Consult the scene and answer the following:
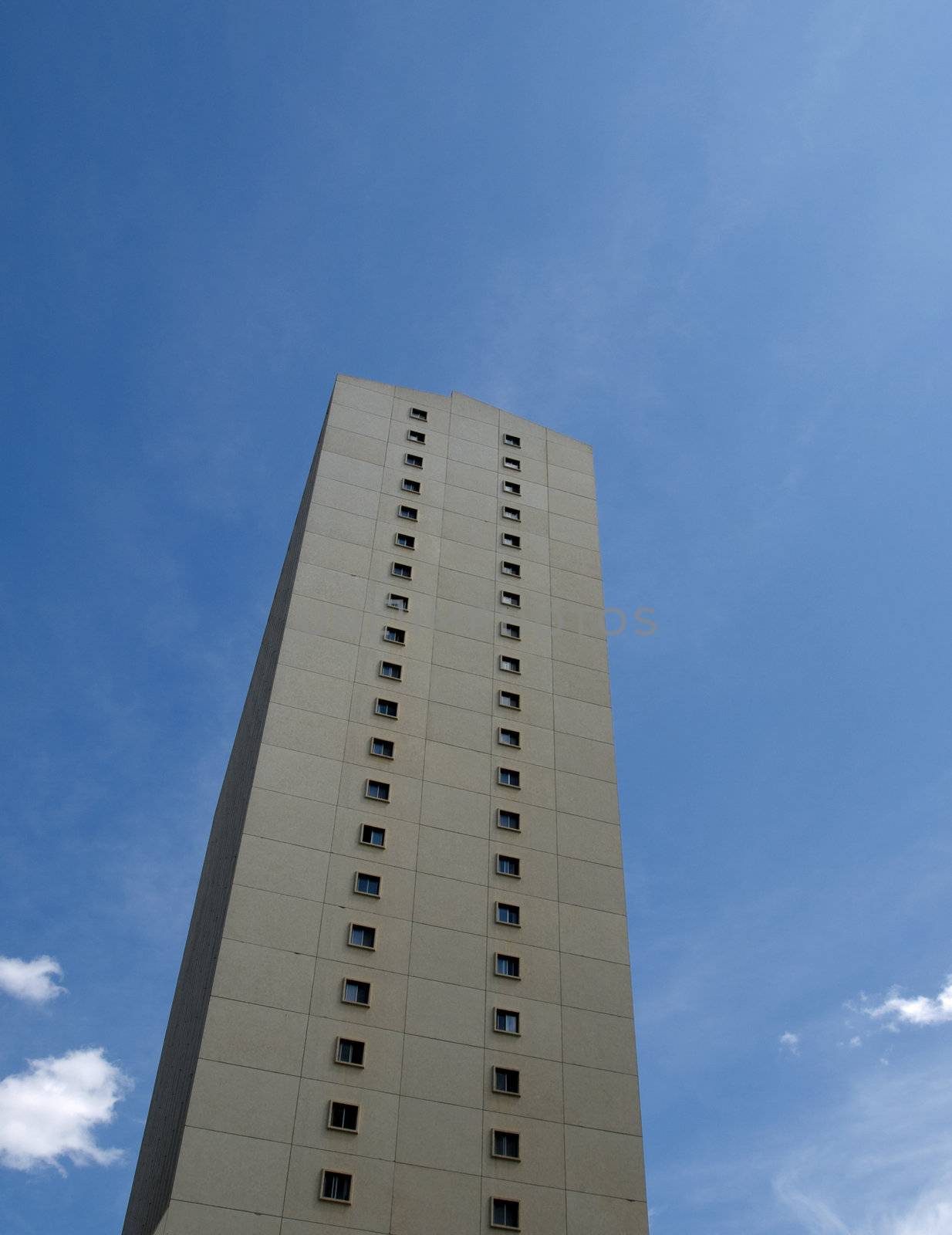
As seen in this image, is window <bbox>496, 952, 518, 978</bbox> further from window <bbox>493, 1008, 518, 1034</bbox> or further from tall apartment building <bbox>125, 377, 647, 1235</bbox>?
window <bbox>493, 1008, 518, 1034</bbox>

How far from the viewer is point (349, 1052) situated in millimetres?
31766

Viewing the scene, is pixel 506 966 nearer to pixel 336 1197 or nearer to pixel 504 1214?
pixel 504 1214

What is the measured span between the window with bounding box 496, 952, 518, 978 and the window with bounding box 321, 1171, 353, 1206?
309 inches

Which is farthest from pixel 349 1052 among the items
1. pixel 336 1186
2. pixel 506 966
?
pixel 506 966

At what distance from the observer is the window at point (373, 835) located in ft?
120

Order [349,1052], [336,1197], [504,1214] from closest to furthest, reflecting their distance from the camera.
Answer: [336,1197]
[504,1214]
[349,1052]

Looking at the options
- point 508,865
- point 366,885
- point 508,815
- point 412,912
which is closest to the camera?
point 412,912

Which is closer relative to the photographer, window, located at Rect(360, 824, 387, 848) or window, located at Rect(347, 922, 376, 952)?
window, located at Rect(347, 922, 376, 952)

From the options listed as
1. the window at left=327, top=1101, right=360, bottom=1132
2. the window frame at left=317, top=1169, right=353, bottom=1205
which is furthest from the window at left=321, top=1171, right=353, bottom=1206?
the window at left=327, top=1101, right=360, bottom=1132

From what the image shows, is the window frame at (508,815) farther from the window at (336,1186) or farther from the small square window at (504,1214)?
the window at (336,1186)

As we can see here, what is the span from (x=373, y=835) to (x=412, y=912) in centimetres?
303

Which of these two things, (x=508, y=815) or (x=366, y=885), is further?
(x=508, y=815)

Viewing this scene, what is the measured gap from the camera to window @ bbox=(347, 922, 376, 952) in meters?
34.1

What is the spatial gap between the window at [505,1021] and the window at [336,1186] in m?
6.39
